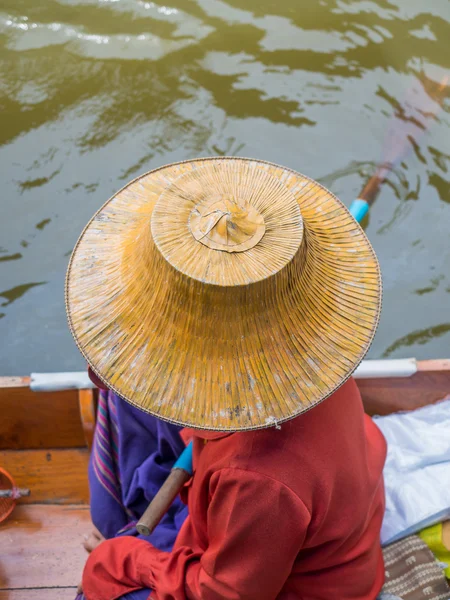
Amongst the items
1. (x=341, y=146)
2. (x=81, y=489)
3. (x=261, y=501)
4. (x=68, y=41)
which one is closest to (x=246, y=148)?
(x=341, y=146)

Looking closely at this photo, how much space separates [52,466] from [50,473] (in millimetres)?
30

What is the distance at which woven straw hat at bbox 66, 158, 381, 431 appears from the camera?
1080 millimetres

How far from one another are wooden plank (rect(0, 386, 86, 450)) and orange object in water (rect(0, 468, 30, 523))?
18 centimetres

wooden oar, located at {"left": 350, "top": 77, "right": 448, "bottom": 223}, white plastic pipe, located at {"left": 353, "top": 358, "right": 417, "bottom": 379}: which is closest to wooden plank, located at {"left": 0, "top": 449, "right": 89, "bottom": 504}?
white plastic pipe, located at {"left": 353, "top": 358, "right": 417, "bottom": 379}

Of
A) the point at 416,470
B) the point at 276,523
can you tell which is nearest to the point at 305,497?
the point at 276,523

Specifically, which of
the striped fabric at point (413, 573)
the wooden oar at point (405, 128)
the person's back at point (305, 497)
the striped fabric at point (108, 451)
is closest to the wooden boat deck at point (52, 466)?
the striped fabric at point (108, 451)

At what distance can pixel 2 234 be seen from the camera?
10.5 feet

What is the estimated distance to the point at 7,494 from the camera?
2.13m

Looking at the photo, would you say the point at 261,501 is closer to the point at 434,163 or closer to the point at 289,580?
the point at 289,580

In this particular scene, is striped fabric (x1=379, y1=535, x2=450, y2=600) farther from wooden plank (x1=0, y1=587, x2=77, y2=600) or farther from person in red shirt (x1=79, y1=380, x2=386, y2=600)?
wooden plank (x1=0, y1=587, x2=77, y2=600)

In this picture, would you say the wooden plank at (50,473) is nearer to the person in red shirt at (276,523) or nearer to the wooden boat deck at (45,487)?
the wooden boat deck at (45,487)

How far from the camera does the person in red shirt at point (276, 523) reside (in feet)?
3.89

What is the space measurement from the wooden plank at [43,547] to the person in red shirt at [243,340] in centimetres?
91

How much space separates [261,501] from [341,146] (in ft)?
9.38
